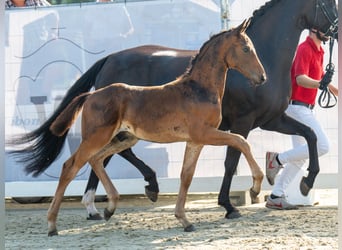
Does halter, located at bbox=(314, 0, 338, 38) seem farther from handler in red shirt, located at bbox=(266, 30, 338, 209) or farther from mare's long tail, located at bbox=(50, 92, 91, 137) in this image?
mare's long tail, located at bbox=(50, 92, 91, 137)

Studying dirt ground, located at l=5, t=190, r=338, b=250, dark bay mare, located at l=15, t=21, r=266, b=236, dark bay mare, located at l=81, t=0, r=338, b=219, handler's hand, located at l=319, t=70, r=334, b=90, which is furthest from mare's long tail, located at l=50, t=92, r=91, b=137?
handler's hand, located at l=319, t=70, r=334, b=90

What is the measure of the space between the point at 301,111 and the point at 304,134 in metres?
0.40

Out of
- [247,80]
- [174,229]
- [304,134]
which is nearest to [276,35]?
[247,80]

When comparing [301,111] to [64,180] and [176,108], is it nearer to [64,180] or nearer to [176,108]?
[176,108]

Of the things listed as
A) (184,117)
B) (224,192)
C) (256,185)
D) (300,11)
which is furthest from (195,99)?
(300,11)

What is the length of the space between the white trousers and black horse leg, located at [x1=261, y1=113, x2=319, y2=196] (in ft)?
0.71

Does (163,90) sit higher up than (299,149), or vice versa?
(163,90)

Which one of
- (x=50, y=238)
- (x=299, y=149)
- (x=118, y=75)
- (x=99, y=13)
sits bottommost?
(x=50, y=238)

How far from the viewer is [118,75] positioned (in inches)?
271

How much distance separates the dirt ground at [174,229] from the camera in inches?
197

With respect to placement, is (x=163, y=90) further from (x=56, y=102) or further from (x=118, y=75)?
(x=56, y=102)

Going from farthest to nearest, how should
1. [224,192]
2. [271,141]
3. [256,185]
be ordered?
[271,141] → [224,192] → [256,185]

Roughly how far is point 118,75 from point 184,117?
1.74 meters

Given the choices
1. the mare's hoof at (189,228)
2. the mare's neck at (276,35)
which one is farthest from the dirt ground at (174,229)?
the mare's neck at (276,35)
